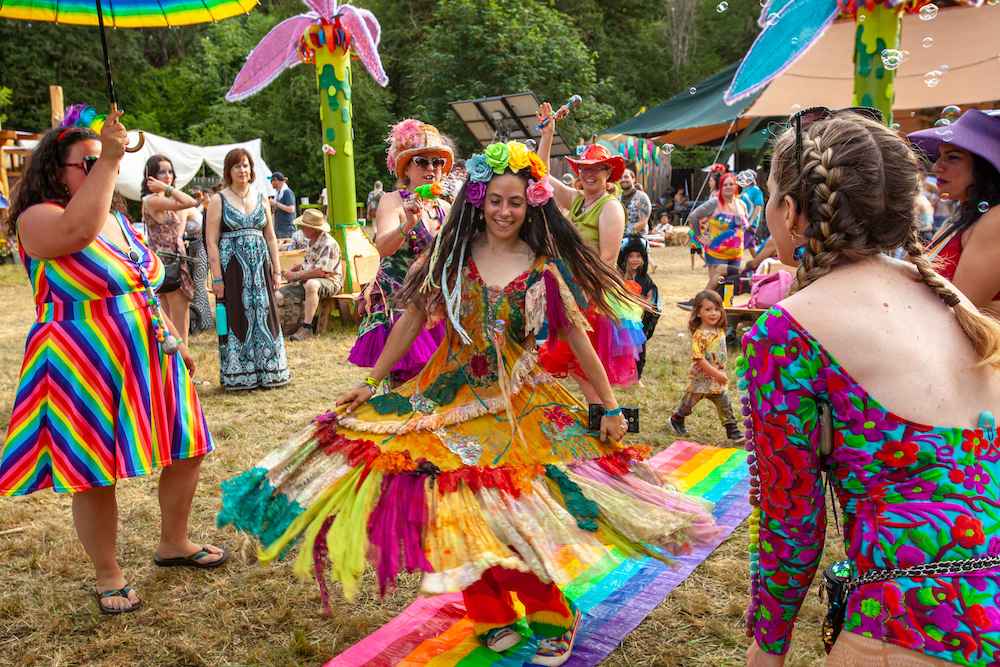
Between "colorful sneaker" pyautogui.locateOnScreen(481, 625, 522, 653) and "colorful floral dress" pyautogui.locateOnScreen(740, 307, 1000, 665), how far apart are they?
163 centimetres

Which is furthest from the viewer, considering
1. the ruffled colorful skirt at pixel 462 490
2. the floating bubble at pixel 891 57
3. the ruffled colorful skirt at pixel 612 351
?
the ruffled colorful skirt at pixel 612 351

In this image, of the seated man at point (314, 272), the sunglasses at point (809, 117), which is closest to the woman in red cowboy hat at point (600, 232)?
the sunglasses at point (809, 117)

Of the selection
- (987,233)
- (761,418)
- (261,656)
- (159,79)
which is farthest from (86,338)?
(159,79)

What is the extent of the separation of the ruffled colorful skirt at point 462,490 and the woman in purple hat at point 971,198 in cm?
118

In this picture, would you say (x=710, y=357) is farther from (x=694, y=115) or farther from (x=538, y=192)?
(x=694, y=115)

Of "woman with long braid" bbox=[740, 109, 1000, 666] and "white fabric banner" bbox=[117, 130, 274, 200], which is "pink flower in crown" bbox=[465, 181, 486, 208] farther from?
"white fabric banner" bbox=[117, 130, 274, 200]

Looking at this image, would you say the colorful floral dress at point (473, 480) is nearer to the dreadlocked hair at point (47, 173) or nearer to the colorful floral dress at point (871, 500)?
the colorful floral dress at point (871, 500)

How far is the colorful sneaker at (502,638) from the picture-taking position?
309 cm

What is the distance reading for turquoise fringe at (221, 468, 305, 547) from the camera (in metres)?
2.75

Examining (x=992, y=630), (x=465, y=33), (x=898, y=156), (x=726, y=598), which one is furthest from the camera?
(x=465, y=33)

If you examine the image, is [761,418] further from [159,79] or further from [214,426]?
[159,79]

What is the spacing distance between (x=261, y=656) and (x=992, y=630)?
2623mm

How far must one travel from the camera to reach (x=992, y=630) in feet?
4.63

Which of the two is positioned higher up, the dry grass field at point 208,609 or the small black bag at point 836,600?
the small black bag at point 836,600
